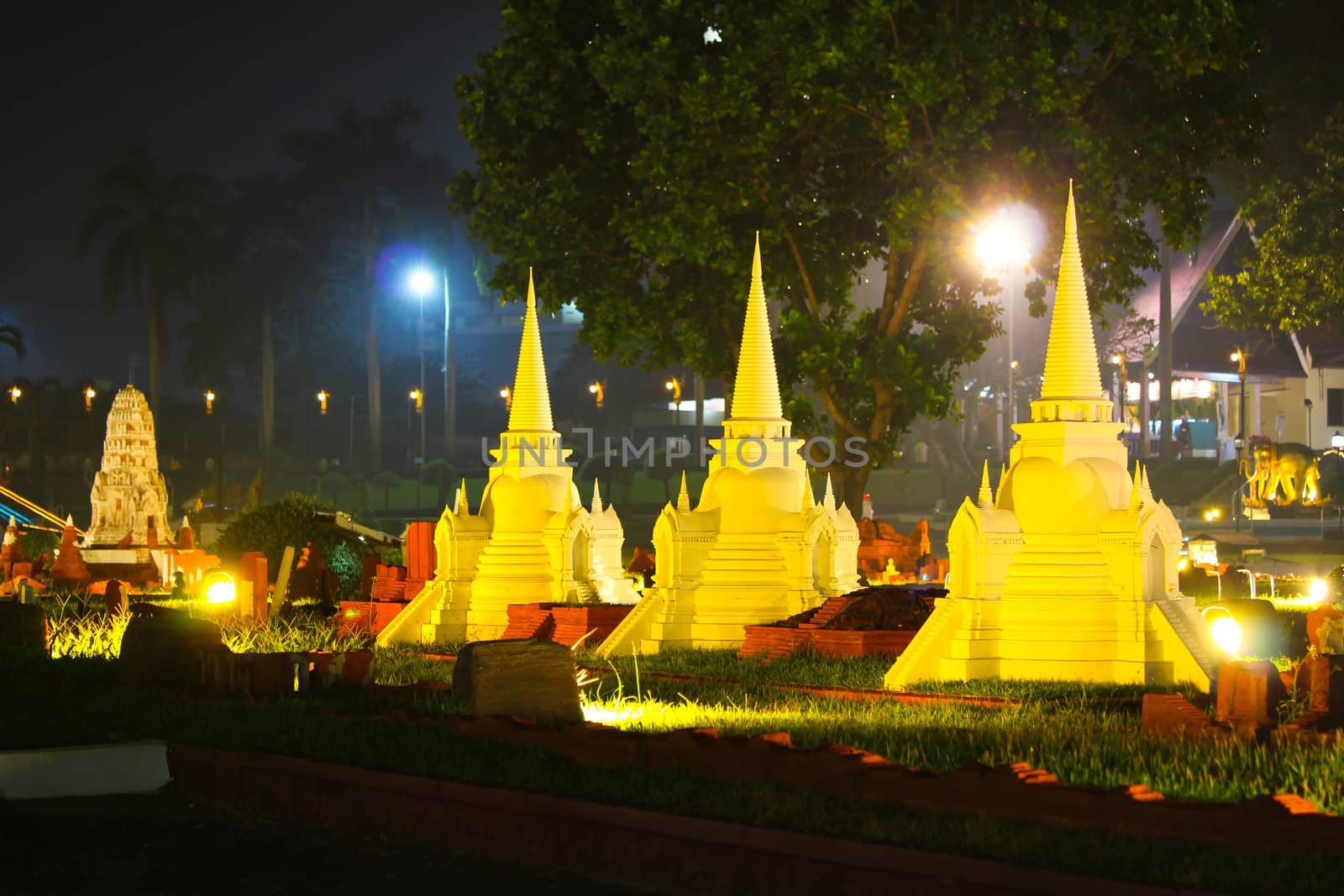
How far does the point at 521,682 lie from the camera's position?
13.8 metres

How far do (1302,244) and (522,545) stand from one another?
75.2 ft

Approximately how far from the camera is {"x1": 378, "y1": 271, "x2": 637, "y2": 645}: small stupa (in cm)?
2484

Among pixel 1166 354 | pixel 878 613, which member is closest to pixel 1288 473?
pixel 1166 354

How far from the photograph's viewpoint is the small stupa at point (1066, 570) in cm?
1797

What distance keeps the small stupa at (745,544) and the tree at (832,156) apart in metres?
6.01

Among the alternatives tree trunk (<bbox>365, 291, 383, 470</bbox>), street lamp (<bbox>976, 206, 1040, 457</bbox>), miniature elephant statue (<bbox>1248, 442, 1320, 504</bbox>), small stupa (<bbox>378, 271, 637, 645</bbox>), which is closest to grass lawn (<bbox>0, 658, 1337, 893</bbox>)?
small stupa (<bbox>378, 271, 637, 645</bbox>)

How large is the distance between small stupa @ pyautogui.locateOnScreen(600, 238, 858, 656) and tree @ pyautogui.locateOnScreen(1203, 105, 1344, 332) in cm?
2090

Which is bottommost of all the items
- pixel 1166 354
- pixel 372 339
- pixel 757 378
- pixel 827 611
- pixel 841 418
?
pixel 827 611

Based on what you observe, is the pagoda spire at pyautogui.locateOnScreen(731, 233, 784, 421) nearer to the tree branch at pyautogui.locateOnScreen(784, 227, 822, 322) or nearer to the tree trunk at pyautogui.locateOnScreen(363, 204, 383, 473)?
the tree branch at pyautogui.locateOnScreen(784, 227, 822, 322)

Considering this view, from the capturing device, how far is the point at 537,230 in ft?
102

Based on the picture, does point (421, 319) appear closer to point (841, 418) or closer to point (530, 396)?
point (841, 418)

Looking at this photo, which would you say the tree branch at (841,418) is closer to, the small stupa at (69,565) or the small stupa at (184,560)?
the small stupa at (184,560)

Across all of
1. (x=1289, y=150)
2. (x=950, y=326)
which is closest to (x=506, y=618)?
(x=950, y=326)

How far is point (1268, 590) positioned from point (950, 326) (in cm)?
906
